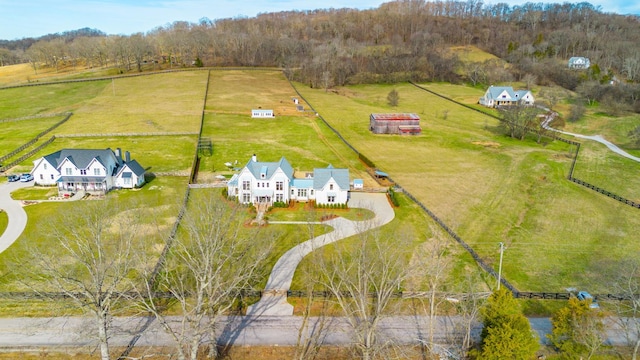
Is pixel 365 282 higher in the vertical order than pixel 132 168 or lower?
higher

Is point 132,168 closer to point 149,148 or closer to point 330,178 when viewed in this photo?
point 149,148

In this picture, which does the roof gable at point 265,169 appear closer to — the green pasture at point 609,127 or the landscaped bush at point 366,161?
→ the landscaped bush at point 366,161

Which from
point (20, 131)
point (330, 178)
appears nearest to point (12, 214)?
point (330, 178)

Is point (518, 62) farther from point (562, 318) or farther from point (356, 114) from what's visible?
point (562, 318)

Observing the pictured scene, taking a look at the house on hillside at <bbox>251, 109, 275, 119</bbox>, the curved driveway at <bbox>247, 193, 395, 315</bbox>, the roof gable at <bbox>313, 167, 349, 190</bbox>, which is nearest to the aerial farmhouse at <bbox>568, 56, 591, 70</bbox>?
the house on hillside at <bbox>251, 109, 275, 119</bbox>

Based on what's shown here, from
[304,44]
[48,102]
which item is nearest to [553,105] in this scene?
[304,44]
